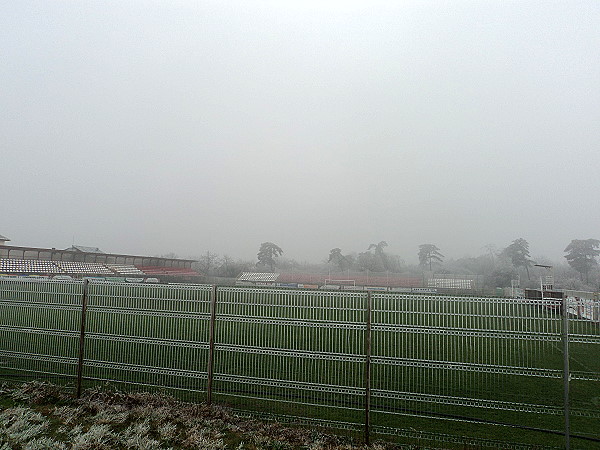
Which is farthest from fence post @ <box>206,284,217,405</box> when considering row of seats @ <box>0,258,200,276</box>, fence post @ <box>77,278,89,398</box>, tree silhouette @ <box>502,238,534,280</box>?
tree silhouette @ <box>502,238,534,280</box>

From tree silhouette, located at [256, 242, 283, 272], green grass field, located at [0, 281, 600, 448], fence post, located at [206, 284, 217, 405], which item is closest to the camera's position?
green grass field, located at [0, 281, 600, 448]

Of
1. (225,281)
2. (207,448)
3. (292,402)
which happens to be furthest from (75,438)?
(225,281)

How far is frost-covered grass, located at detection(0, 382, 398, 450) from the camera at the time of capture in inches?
167

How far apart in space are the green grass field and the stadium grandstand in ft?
54.5

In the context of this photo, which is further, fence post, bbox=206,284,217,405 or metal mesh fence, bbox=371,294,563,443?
fence post, bbox=206,284,217,405

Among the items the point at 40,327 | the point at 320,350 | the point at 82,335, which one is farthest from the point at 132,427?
the point at 40,327

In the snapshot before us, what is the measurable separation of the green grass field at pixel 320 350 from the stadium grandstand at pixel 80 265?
16.6 meters

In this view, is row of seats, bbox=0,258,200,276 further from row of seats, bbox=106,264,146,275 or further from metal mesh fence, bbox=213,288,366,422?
metal mesh fence, bbox=213,288,366,422

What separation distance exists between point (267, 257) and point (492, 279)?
30.9 m

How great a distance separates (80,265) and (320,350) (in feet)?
105

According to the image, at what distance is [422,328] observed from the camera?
460 cm

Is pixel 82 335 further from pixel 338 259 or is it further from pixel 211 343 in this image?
pixel 338 259

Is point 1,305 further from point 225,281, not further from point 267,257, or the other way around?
point 267,257

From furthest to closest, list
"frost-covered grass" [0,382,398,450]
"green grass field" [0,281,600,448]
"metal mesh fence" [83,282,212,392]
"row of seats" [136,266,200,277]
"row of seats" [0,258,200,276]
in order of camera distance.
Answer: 1. "row of seats" [136,266,200,277]
2. "row of seats" [0,258,200,276]
3. "metal mesh fence" [83,282,212,392]
4. "green grass field" [0,281,600,448]
5. "frost-covered grass" [0,382,398,450]
